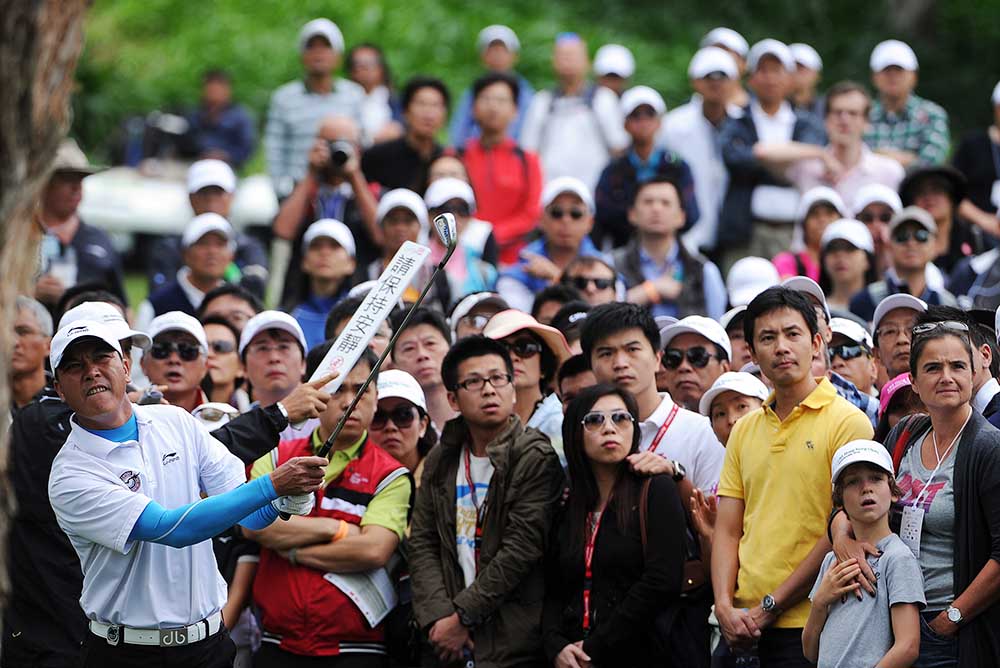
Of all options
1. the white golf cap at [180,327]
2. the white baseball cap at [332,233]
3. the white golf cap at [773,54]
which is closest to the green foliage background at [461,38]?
the white golf cap at [773,54]

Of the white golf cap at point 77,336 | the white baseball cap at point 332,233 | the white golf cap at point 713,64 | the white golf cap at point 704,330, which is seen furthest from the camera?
the white golf cap at point 713,64

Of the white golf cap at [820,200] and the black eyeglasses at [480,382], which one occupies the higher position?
the white golf cap at [820,200]

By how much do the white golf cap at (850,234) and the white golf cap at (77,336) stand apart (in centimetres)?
552

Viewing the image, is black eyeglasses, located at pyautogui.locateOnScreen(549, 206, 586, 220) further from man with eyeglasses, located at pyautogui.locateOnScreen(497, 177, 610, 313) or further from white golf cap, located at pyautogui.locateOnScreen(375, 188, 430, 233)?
white golf cap, located at pyautogui.locateOnScreen(375, 188, 430, 233)

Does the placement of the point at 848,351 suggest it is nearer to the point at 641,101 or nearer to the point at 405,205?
the point at 405,205

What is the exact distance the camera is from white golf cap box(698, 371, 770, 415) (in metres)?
7.66

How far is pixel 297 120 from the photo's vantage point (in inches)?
550

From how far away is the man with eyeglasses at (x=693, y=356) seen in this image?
27.6ft

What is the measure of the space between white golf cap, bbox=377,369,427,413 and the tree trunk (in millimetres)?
3814

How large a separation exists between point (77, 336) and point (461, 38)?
61.3 ft

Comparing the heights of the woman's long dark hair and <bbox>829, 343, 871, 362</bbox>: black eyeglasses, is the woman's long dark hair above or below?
below

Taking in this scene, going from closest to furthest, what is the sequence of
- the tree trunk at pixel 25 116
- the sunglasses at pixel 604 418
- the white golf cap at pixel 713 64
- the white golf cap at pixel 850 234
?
the tree trunk at pixel 25 116, the sunglasses at pixel 604 418, the white golf cap at pixel 850 234, the white golf cap at pixel 713 64

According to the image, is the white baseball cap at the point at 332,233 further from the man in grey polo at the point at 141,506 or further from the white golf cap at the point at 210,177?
the man in grey polo at the point at 141,506

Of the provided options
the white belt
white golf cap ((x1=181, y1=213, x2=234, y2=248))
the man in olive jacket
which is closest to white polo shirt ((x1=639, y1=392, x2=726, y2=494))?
the man in olive jacket
